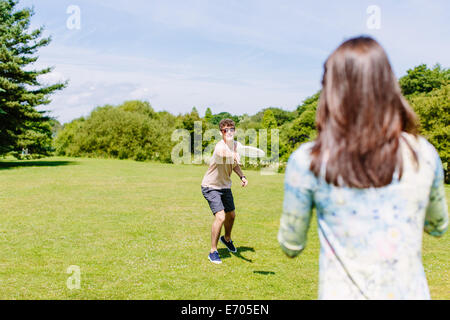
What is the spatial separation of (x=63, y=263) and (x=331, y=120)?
6867 millimetres

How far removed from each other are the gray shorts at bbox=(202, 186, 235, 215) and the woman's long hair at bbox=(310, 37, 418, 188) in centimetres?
528

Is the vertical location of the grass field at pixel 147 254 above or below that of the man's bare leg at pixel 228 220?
below

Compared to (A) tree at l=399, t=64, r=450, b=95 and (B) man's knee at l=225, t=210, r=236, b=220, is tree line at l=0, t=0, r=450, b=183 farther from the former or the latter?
(B) man's knee at l=225, t=210, r=236, b=220

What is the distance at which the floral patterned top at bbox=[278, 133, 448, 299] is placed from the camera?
5.75ft

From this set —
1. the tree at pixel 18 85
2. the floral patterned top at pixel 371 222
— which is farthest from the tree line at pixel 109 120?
the floral patterned top at pixel 371 222

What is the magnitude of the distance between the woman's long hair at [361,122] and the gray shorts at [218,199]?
17.3ft

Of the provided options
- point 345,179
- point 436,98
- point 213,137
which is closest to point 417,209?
point 345,179

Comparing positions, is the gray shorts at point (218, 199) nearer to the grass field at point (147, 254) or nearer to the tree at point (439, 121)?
the grass field at point (147, 254)

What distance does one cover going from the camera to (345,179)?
1.72 metres

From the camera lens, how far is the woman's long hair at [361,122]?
1699 mm

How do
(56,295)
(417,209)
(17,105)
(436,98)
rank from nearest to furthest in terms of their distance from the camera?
(417,209), (56,295), (17,105), (436,98)

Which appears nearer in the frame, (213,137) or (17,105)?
(17,105)

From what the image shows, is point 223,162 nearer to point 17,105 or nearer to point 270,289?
point 270,289

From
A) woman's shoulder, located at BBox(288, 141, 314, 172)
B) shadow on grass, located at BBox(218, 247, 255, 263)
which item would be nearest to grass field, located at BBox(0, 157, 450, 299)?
shadow on grass, located at BBox(218, 247, 255, 263)
